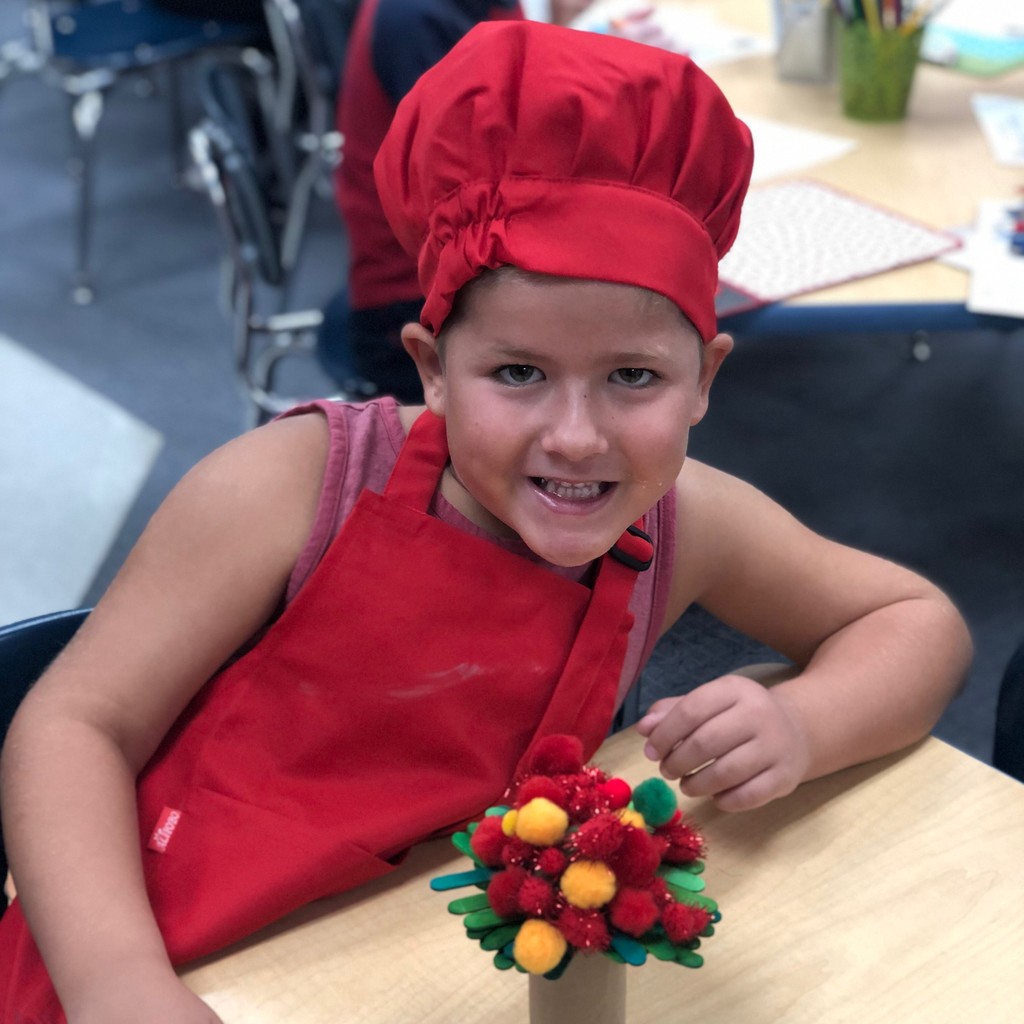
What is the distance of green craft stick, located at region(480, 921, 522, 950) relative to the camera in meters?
0.58

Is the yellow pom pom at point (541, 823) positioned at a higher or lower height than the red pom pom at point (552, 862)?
higher

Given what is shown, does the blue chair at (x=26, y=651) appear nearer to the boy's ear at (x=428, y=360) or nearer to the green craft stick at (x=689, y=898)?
the boy's ear at (x=428, y=360)

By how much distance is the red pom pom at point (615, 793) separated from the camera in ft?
1.94

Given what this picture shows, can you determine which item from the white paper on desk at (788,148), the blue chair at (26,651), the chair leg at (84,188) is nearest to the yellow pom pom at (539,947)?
the blue chair at (26,651)

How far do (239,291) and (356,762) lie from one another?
1.48m

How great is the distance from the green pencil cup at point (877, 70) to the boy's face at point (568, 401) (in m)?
1.41

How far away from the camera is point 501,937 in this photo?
583 millimetres

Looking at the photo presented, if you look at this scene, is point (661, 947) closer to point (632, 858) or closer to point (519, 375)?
point (632, 858)

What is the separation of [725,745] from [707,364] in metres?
0.24

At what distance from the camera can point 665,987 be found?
A: 76 centimetres

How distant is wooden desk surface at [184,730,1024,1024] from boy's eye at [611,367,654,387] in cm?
29

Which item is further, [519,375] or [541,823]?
[519,375]

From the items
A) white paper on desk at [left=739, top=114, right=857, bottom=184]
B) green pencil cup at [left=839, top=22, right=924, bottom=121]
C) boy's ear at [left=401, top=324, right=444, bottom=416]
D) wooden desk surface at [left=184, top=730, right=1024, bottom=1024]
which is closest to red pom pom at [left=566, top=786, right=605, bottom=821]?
wooden desk surface at [left=184, top=730, right=1024, bottom=1024]

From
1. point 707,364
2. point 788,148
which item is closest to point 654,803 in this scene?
point 707,364
